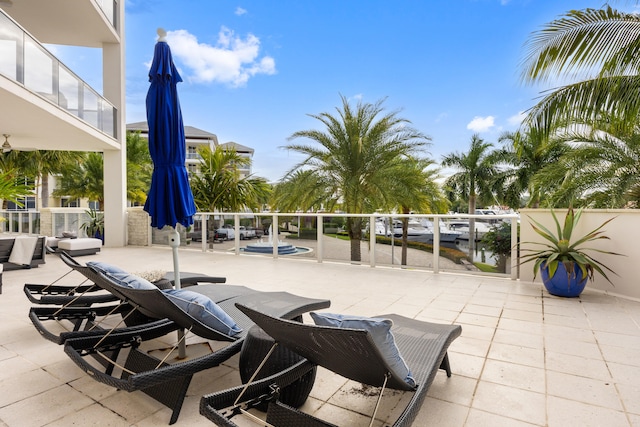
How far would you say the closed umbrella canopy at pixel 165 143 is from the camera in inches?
138

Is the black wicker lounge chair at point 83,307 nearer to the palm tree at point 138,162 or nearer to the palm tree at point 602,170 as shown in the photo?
the palm tree at point 602,170

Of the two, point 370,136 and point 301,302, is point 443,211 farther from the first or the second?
point 301,302

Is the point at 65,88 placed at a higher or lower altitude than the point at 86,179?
higher

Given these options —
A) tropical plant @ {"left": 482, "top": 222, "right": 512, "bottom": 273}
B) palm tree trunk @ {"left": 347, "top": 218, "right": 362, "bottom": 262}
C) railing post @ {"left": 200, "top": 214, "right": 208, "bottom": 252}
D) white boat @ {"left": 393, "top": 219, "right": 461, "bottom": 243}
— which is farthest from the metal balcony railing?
tropical plant @ {"left": 482, "top": 222, "right": 512, "bottom": 273}

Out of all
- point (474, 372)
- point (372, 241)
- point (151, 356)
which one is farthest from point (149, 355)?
point (372, 241)

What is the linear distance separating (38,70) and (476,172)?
73.8ft

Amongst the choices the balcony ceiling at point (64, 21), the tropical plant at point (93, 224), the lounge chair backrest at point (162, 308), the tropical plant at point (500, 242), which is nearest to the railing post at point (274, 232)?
the tropical plant at point (500, 242)

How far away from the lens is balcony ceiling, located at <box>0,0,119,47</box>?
9695 mm

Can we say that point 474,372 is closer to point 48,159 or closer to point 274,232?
point 274,232

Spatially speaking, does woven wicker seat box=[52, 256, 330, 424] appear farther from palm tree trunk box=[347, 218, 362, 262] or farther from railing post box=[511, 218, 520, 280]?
palm tree trunk box=[347, 218, 362, 262]

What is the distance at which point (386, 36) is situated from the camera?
2269cm

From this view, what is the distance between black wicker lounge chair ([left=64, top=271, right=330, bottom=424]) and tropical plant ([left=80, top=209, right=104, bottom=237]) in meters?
10.8

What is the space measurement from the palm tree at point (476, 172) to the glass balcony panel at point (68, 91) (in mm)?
19349

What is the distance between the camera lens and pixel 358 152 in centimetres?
1115
